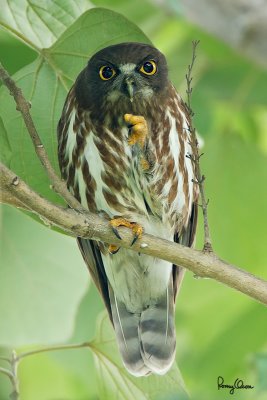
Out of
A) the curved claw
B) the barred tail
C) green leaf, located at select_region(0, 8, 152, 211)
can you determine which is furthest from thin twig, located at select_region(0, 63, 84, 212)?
the barred tail

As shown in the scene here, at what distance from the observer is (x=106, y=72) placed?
13.1ft

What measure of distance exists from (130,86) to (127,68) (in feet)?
0.29

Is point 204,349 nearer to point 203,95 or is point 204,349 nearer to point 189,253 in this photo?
point 203,95

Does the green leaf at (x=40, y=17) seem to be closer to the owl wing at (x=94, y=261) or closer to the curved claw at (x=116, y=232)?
the curved claw at (x=116, y=232)

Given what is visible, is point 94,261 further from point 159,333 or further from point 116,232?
point 116,232

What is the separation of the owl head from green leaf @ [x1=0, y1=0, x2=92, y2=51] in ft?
0.59

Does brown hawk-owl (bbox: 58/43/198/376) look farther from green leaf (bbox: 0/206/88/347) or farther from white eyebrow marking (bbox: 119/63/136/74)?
green leaf (bbox: 0/206/88/347)

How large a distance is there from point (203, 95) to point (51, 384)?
191cm

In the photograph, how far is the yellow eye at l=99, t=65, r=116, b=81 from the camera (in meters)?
3.98

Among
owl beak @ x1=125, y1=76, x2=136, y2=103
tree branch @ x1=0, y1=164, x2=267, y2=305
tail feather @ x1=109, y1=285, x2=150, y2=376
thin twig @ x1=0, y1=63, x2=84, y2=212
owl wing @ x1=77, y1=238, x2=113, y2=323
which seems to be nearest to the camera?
thin twig @ x1=0, y1=63, x2=84, y2=212

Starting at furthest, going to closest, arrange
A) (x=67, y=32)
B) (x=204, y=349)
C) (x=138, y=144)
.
A: (x=204, y=349)
(x=138, y=144)
(x=67, y=32)

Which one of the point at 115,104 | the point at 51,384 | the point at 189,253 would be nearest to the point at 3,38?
the point at 115,104

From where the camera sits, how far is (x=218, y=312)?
5742mm

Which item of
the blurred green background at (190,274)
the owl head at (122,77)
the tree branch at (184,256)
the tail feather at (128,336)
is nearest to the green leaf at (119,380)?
the tail feather at (128,336)
